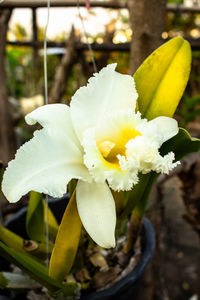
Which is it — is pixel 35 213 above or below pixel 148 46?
below

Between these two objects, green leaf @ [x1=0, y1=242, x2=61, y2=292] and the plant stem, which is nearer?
green leaf @ [x1=0, y1=242, x2=61, y2=292]

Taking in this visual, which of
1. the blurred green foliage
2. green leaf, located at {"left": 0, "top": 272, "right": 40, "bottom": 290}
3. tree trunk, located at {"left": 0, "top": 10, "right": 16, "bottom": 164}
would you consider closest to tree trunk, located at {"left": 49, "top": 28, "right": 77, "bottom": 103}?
tree trunk, located at {"left": 0, "top": 10, "right": 16, "bottom": 164}

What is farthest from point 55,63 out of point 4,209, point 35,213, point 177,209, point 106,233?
point 106,233

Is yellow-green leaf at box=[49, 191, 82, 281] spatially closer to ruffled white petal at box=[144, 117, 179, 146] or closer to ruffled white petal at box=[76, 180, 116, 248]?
ruffled white petal at box=[76, 180, 116, 248]

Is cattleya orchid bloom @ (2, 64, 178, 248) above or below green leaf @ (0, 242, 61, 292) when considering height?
above

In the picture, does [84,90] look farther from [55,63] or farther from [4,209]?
[55,63]

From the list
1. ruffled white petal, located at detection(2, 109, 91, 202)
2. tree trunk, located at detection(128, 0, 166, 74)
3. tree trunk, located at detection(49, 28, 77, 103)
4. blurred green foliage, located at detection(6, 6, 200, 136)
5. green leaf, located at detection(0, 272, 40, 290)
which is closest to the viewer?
ruffled white petal, located at detection(2, 109, 91, 202)

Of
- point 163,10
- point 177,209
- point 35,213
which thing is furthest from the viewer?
point 177,209
